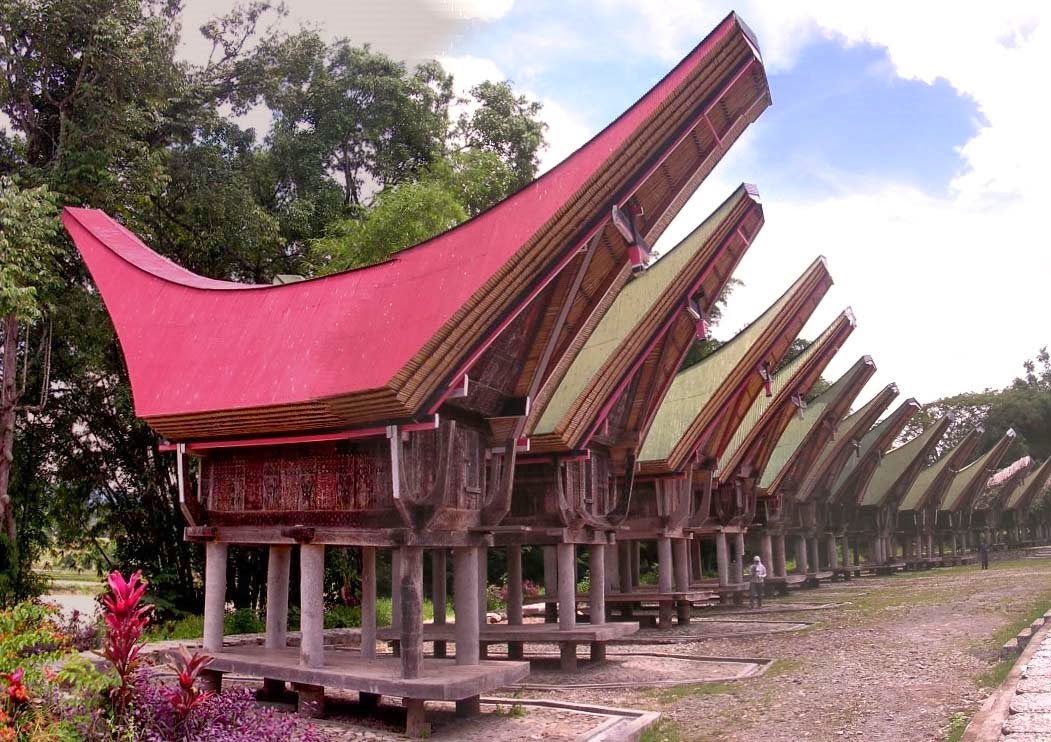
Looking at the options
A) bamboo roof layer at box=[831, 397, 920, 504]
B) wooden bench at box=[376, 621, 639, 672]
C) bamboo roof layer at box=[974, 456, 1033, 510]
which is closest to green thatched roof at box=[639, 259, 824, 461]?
wooden bench at box=[376, 621, 639, 672]

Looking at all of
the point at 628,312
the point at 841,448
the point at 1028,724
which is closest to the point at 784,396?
the point at 841,448

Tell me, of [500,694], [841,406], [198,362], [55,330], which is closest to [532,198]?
[198,362]

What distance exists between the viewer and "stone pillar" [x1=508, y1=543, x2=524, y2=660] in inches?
625

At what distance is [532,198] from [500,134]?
22377 millimetres

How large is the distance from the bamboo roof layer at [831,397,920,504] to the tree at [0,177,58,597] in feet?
91.2

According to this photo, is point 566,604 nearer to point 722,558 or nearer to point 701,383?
point 701,383

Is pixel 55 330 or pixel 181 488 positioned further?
pixel 55 330

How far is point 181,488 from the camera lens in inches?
453

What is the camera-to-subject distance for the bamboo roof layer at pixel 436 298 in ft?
31.0

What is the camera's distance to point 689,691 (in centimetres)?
1216

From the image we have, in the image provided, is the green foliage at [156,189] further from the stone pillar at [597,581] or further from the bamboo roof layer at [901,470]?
the bamboo roof layer at [901,470]

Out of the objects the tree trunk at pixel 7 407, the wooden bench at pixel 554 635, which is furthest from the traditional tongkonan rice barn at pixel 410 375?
the tree trunk at pixel 7 407

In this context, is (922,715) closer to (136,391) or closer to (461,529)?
(461,529)

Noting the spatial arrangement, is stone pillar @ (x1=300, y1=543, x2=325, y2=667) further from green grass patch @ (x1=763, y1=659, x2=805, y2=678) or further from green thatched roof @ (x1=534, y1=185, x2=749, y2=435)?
green grass patch @ (x1=763, y1=659, x2=805, y2=678)
